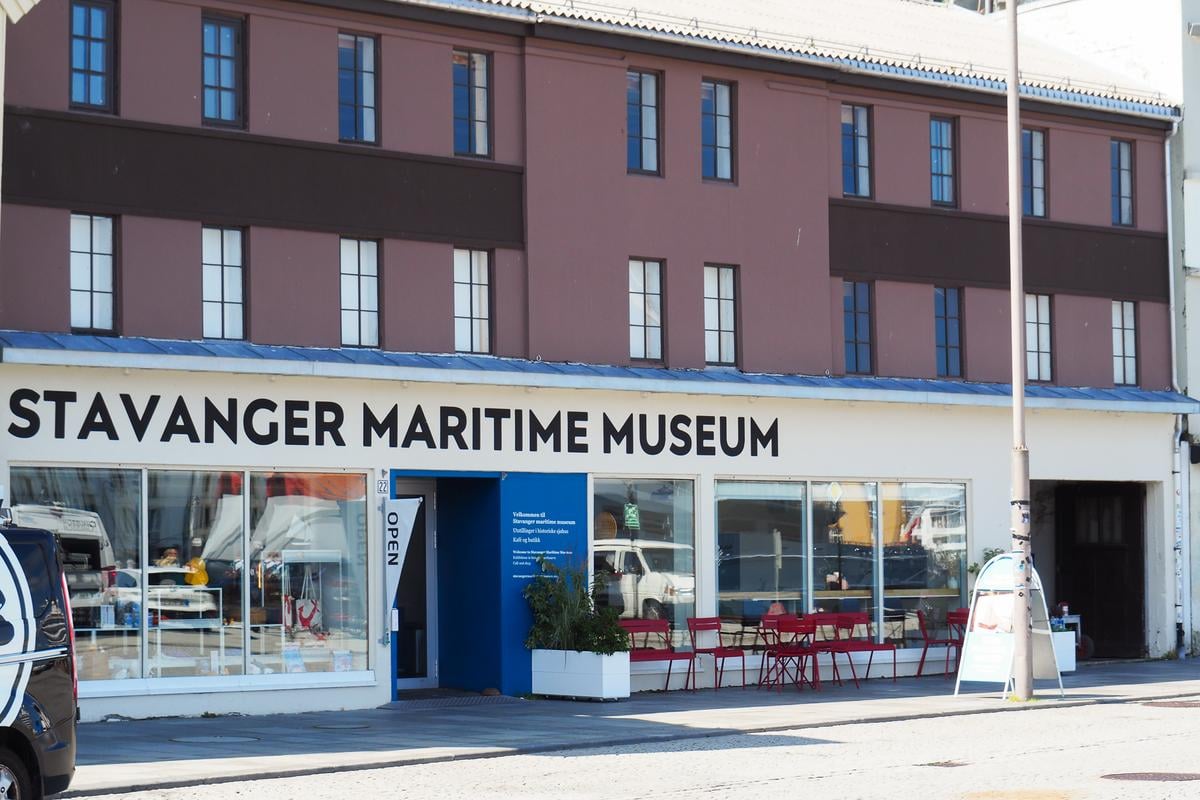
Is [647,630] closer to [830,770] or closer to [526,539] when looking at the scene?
[526,539]

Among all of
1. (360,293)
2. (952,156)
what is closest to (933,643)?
(952,156)

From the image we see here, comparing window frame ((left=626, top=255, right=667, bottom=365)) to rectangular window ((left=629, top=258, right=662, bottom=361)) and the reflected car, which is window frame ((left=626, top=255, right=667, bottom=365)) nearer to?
rectangular window ((left=629, top=258, right=662, bottom=361))

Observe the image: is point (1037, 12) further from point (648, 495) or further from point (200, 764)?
point (200, 764)

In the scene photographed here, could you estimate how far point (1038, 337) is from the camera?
28344 mm

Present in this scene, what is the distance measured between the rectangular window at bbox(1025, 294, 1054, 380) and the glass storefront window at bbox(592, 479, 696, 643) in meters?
6.60

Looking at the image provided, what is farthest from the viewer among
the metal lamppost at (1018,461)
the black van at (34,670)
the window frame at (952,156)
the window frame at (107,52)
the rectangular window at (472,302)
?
the window frame at (952,156)

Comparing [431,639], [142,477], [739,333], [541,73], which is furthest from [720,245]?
[142,477]

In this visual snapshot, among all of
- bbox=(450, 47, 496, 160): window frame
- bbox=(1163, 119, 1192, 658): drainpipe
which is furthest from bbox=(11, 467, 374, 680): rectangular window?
bbox=(1163, 119, 1192, 658): drainpipe

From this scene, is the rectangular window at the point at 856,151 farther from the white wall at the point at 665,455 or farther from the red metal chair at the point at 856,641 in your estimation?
the red metal chair at the point at 856,641

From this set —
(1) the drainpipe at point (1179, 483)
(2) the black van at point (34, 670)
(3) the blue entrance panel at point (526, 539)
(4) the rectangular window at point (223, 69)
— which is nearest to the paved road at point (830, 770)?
(2) the black van at point (34, 670)

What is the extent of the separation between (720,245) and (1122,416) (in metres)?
7.52

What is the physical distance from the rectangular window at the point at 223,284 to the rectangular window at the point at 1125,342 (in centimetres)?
1418

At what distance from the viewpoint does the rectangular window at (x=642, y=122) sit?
24.5 meters

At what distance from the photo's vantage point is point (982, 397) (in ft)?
86.9
